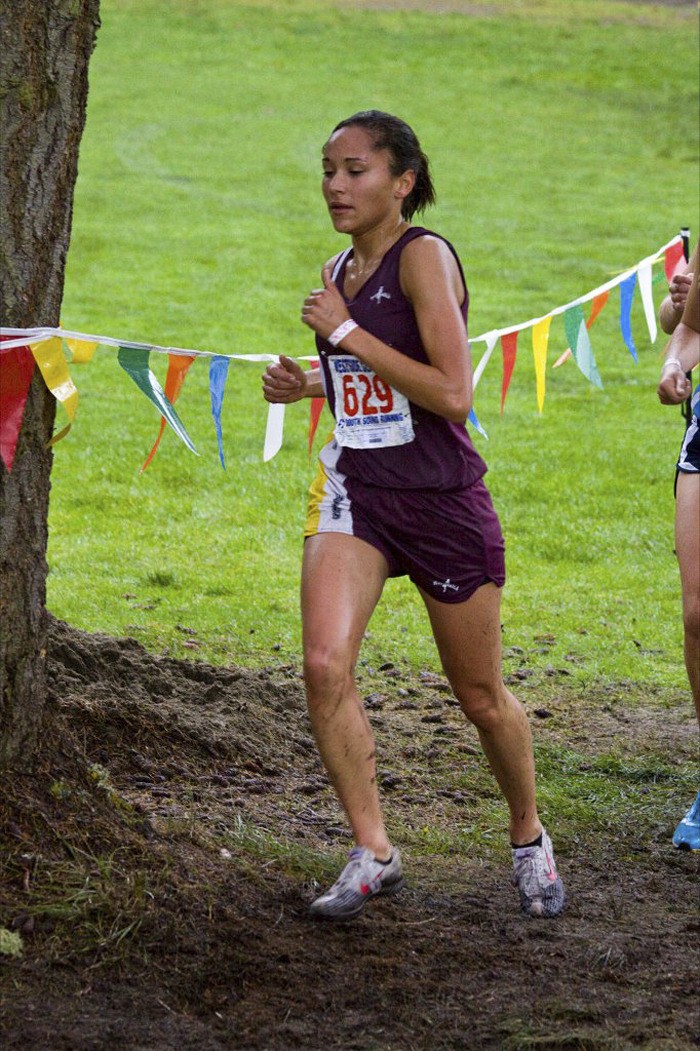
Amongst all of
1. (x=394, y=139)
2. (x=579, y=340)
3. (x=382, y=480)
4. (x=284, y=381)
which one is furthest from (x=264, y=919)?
(x=579, y=340)

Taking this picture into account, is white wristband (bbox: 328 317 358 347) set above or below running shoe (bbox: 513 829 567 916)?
above

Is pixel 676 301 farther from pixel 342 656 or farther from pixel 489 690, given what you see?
pixel 342 656

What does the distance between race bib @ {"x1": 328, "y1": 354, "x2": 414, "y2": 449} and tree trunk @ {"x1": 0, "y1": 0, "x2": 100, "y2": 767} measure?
31.4 inches

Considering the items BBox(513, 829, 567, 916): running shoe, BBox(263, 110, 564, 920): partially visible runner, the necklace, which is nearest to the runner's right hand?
BBox(263, 110, 564, 920): partially visible runner

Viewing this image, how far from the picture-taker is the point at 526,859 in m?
4.04

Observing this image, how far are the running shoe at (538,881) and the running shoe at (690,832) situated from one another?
656 mm

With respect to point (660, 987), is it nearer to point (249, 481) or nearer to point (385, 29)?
point (249, 481)

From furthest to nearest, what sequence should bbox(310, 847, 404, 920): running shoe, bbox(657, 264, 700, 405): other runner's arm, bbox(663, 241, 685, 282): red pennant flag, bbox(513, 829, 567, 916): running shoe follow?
bbox(663, 241, 685, 282): red pennant flag → bbox(657, 264, 700, 405): other runner's arm → bbox(513, 829, 567, 916): running shoe → bbox(310, 847, 404, 920): running shoe

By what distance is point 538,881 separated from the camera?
4000 millimetres

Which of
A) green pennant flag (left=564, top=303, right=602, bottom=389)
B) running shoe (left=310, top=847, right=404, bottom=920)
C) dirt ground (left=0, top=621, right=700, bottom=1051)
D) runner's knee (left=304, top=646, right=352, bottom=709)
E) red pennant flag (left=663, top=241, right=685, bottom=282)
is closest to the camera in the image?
dirt ground (left=0, top=621, right=700, bottom=1051)

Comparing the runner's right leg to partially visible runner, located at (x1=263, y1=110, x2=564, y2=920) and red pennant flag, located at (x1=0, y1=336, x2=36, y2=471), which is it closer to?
partially visible runner, located at (x1=263, y1=110, x2=564, y2=920)

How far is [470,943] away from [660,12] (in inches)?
1241

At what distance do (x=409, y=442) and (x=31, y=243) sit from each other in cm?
111

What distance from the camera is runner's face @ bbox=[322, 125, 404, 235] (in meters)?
3.75
